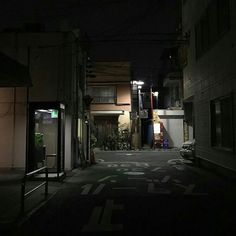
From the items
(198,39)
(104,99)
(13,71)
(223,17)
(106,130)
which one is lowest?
(106,130)

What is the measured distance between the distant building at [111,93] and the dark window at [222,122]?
22.6m

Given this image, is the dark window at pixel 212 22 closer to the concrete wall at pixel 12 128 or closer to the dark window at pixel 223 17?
the dark window at pixel 223 17

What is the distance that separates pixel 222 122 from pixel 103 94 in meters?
25.7

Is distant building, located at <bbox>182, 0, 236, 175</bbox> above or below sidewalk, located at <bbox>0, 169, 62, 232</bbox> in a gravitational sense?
above

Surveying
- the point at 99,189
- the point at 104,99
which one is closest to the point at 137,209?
the point at 99,189

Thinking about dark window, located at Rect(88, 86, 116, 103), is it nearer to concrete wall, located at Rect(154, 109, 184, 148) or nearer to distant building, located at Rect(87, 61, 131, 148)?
distant building, located at Rect(87, 61, 131, 148)

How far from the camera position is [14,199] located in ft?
33.3

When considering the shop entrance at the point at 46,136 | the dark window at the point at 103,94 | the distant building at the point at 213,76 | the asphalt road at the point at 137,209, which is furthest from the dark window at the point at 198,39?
the dark window at the point at 103,94

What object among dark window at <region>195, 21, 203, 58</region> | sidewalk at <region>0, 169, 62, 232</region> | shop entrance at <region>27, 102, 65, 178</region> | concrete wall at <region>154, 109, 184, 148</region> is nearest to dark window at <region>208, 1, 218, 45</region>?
dark window at <region>195, 21, 203, 58</region>

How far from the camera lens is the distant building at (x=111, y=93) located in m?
39.3

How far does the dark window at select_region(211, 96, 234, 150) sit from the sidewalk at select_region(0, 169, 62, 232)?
21.7ft

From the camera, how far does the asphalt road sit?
701cm

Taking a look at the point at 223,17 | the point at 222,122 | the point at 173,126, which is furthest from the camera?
the point at 173,126

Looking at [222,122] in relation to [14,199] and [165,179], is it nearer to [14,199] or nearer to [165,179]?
[165,179]
